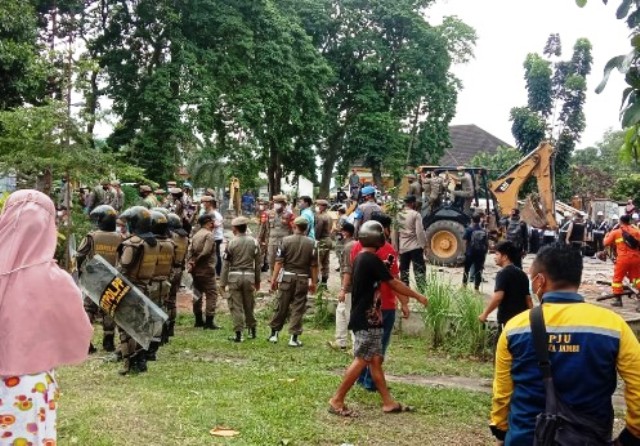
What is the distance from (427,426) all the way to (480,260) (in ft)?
23.3

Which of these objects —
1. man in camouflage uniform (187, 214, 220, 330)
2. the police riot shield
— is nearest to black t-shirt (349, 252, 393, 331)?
the police riot shield

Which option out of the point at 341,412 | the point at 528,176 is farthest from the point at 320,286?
the point at 528,176

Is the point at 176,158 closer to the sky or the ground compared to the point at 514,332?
closer to the sky

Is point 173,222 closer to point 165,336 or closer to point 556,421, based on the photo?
point 165,336

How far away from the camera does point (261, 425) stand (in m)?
5.95

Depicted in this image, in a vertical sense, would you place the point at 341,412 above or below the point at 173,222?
below

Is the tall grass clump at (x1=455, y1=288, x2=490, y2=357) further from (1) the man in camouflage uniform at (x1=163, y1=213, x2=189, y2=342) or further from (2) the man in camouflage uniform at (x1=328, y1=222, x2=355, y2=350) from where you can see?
(1) the man in camouflage uniform at (x1=163, y1=213, x2=189, y2=342)

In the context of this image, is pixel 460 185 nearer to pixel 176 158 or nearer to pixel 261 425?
pixel 176 158

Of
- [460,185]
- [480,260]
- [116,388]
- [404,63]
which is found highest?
[404,63]

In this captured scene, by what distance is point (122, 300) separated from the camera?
24.8 feet

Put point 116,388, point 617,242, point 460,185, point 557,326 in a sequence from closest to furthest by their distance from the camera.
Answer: point 557,326
point 116,388
point 617,242
point 460,185

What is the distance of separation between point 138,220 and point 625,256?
8.82 m

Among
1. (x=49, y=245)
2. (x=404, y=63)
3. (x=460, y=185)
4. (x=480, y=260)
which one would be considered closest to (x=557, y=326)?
(x=49, y=245)

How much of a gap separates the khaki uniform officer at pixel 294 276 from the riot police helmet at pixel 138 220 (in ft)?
7.46
